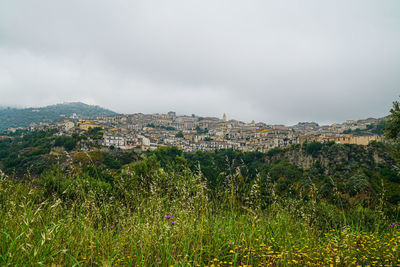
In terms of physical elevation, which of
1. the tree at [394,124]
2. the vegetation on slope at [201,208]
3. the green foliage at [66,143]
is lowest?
the green foliage at [66,143]

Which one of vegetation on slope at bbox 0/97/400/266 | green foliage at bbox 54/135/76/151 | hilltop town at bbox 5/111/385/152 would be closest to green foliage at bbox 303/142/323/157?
vegetation on slope at bbox 0/97/400/266

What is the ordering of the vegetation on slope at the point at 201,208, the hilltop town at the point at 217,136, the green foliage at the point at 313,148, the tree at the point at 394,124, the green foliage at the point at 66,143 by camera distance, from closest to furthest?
the vegetation on slope at the point at 201,208, the tree at the point at 394,124, the green foliage at the point at 66,143, the green foliage at the point at 313,148, the hilltop town at the point at 217,136

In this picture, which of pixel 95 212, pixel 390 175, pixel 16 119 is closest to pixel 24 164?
pixel 95 212

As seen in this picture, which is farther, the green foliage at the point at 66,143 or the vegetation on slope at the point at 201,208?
the green foliage at the point at 66,143

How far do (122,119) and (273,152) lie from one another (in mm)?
97886

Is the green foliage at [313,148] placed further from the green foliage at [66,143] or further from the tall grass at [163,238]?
the green foliage at [66,143]

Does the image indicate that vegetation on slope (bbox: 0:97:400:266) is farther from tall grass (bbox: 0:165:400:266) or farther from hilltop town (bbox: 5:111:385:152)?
hilltop town (bbox: 5:111:385:152)

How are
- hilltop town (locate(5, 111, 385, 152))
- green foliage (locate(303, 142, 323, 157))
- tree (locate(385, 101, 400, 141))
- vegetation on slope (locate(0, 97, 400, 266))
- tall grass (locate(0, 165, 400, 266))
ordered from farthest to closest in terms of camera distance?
1. hilltop town (locate(5, 111, 385, 152))
2. green foliage (locate(303, 142, 323, 157))
3. tree (locate(385, 101, 400, 141))
4. vegetation on slope (locate(0, 97, 400, 266))
5. tall grass (locate(0, 165, 400, 266))

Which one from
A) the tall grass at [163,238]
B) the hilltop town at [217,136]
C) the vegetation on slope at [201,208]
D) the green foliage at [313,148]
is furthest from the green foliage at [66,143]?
the green foliage at [313,148]

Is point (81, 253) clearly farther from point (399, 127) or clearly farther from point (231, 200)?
point (399, 127)

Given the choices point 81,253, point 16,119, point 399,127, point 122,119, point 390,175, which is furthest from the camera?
point 16,119

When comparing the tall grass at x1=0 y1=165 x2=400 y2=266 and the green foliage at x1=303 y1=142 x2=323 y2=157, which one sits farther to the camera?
the green foliage at x1=303 y1=142 x2=323 y2=157

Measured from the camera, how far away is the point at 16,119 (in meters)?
163

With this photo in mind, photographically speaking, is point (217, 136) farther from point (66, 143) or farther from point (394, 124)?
point (394, 124)
